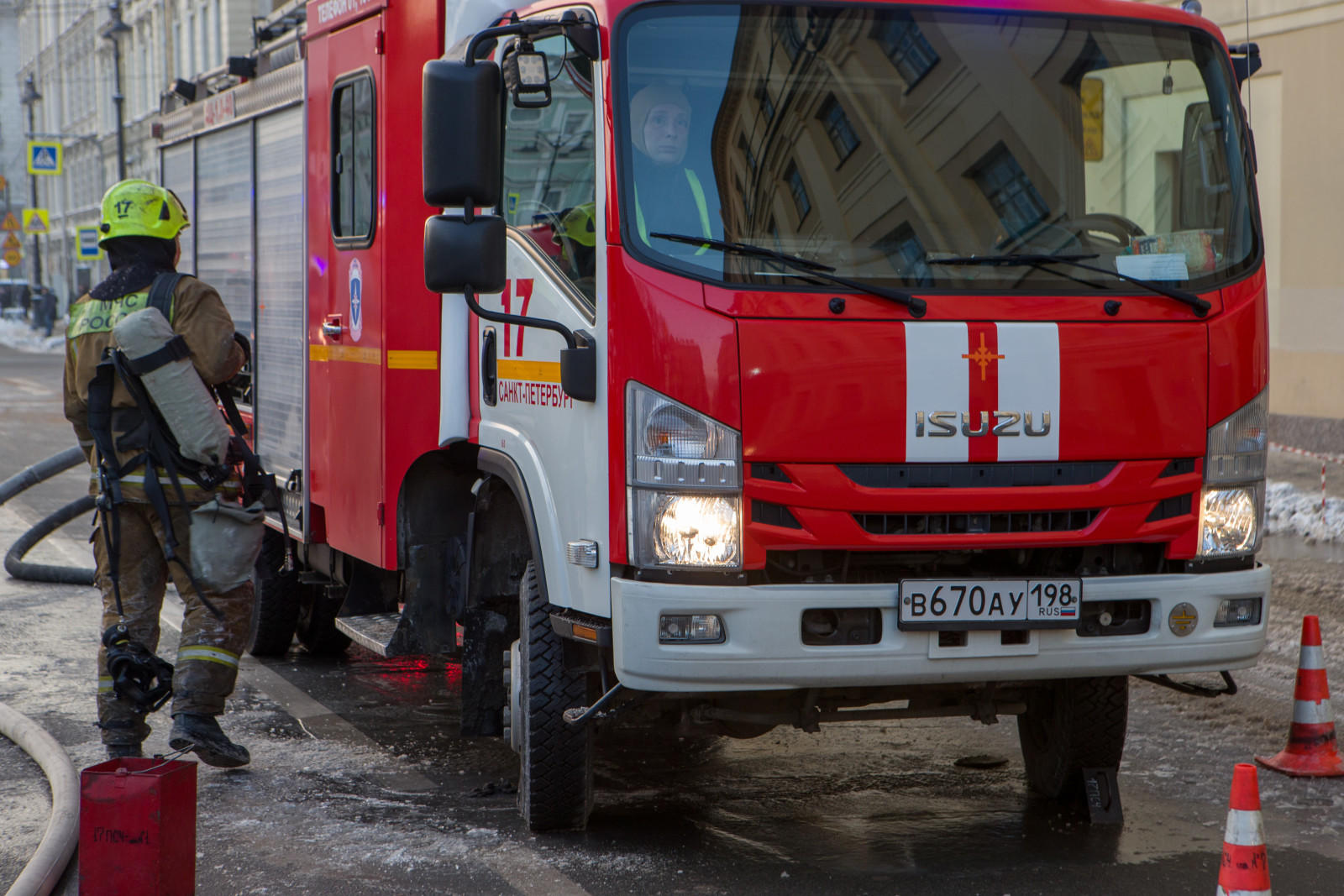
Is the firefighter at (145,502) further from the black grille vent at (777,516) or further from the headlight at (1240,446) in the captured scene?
the headlight at (1240,446)

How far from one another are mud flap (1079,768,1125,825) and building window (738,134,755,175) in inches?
90.3

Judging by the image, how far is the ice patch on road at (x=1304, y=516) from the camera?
11.1 meters

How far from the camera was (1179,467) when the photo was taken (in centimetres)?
449

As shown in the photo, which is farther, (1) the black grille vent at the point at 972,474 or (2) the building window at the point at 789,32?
(2) the building window at the point at 789,32

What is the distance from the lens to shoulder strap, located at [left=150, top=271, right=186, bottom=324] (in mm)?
5477

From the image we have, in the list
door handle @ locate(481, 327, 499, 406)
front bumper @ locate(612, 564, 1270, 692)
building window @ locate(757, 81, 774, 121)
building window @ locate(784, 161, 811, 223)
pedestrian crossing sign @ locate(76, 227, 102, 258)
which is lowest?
front bumper @ locate(612, 564, 1270, 692)

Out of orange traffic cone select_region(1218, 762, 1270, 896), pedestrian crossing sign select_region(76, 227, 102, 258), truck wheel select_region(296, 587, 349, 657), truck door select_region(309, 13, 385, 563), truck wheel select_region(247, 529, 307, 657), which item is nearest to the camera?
orange traffic cone select_region(1218, 762, 1270, 896)

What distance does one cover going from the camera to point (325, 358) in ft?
21.7

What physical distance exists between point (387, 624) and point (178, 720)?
2.90ft

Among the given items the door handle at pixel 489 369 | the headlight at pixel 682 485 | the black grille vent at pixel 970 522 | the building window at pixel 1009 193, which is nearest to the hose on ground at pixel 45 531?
the door handle at pixel 489 369

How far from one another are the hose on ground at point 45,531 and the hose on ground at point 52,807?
12.2 feet

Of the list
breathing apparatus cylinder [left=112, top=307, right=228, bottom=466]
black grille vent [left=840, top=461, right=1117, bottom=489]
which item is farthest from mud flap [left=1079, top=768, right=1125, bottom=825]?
breathing apparatus cylinder [left=112, top=307, right=228, bottom=466]

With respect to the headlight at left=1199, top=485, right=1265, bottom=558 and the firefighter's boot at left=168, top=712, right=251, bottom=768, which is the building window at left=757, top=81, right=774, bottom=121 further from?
the firefighter's boot at left=168, top=712, right=251, bottom=768

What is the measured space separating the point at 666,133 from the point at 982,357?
1.04 meters
